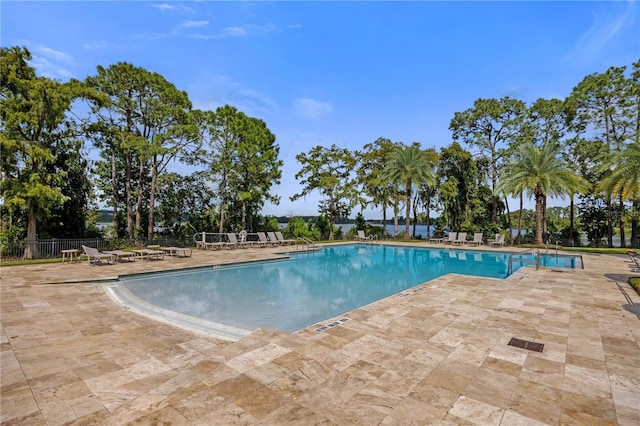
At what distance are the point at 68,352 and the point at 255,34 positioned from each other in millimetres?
11717

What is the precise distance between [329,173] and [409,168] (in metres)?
6.24

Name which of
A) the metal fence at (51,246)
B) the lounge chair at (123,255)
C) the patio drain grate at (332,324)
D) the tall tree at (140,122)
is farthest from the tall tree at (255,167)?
the patio drain grate at (332,324)

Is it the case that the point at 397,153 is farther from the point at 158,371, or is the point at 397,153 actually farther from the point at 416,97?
the point at 158,371

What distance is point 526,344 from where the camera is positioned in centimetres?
403

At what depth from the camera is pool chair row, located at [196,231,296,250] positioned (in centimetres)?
1761

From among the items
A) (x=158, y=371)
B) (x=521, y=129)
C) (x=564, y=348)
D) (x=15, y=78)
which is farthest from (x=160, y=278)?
(x=521, y=129)

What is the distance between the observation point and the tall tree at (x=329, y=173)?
2414 centimetres

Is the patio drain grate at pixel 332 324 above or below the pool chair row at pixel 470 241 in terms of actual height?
below

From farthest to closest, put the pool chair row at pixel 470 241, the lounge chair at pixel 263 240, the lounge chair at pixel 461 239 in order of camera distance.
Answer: the lounge chair at pixel 461 239
the lounge chair at pixel 263 240
the pool chair row at pixel 470 241

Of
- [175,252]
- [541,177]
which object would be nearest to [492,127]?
[541,177]

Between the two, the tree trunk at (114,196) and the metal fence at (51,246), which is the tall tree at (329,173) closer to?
the tree trunk at (114,196)

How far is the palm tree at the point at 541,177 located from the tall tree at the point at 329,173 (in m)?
11.1

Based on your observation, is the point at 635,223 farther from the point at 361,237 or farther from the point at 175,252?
the point at 175,252

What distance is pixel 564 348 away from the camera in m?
3.90
